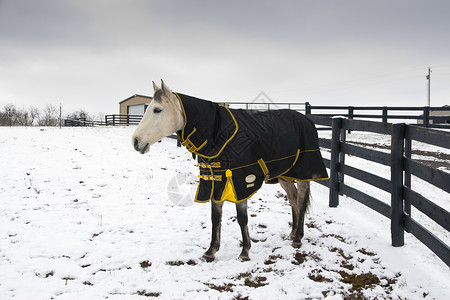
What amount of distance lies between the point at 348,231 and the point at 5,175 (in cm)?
755

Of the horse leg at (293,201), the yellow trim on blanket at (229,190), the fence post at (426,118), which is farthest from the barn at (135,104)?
the yellow trim on blanket at (229,190)

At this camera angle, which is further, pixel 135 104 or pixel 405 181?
pixel 135 104

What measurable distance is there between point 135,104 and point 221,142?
3441cm

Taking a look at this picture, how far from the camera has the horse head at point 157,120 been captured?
3096 mm

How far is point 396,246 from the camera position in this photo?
3.88 meters

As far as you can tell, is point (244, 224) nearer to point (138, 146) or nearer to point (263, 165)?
point (263, 165)

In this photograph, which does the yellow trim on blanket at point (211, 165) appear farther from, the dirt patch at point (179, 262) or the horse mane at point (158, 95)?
the dirt patch at point (179, 262)

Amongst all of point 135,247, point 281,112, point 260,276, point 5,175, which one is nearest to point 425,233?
point 260,276

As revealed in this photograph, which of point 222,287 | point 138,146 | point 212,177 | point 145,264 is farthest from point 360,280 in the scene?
point 138,146

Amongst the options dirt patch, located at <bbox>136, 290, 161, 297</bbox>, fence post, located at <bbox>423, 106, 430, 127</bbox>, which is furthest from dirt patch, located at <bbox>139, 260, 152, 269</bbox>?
fence post, located at <bbox>423, 106, 430, 127</bbox>

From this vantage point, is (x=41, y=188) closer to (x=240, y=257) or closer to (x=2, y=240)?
(x=2, y=240)

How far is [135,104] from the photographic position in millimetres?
35688

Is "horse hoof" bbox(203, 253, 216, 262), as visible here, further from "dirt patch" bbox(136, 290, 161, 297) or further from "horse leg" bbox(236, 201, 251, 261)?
"dirt patch" bbox(136, 290, 161, 297)

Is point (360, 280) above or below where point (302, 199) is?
below
